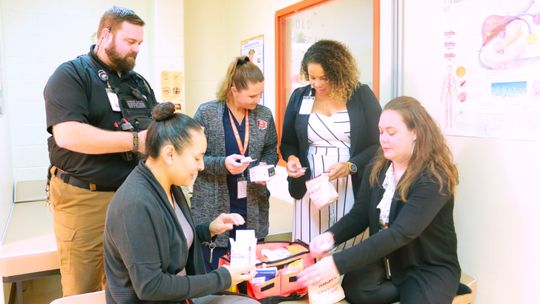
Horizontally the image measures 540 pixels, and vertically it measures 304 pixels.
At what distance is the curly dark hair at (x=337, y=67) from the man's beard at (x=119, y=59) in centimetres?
88

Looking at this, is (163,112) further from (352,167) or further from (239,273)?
(352,167)

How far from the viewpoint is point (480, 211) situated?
2.03 m

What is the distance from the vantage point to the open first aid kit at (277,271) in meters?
1.80

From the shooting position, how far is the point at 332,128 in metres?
2.19

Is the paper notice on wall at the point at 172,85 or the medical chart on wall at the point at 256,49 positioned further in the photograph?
the paper notice on wall at the point at 172,85

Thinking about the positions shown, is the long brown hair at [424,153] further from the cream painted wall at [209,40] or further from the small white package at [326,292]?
the cream painted wall at [209,40]

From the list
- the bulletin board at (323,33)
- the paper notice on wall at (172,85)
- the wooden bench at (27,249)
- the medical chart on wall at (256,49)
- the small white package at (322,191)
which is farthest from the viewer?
the paper notice on wall at (172,85)

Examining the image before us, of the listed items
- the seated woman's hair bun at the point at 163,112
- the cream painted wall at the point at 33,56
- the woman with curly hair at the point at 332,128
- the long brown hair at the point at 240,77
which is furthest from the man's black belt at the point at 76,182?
the cream painted wall at the point at 33,56

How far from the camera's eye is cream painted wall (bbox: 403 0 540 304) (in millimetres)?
1805

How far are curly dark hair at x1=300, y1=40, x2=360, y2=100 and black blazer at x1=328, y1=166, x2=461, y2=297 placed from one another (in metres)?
0.53

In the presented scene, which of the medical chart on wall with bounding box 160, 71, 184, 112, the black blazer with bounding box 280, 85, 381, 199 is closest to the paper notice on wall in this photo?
the medical chart on wall with bounding box 160, 71, 184, 112

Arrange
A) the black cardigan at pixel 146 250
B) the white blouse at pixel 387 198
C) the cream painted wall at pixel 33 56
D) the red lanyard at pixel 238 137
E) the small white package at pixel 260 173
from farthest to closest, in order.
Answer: the cream painted wall at pixel 33 56
the red lanyard at pixel 238 137
the small white package at pixel 260 173
the white blouse at pixel 387 198
the black cardigan at pixel 146 250

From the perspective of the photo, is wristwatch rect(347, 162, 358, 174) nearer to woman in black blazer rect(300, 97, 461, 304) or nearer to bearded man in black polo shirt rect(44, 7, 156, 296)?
woman in black blazer rect(300, 97, 461, 304)

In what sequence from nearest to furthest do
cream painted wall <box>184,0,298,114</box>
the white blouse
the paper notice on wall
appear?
1. the white blouse
2. the paper notice on wall
3. cream painted wall <box>184,0,298,114</box>
